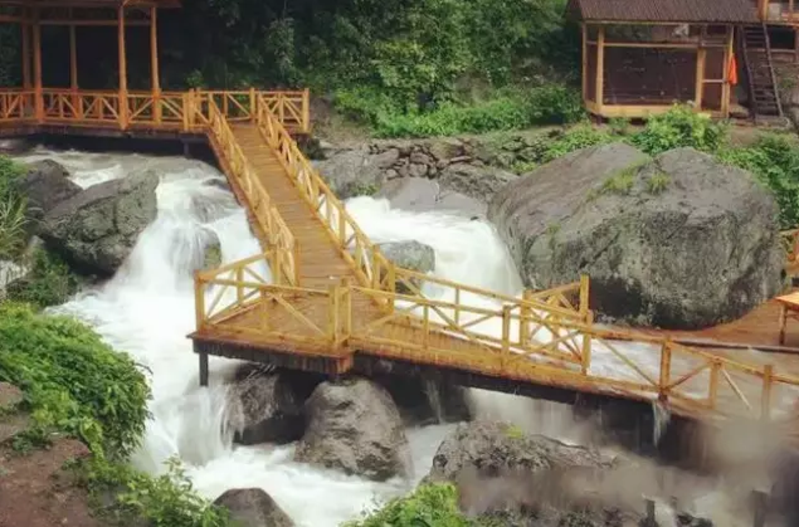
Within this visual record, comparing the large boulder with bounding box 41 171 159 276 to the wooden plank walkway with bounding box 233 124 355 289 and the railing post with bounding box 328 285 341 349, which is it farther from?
the railing post with bounding box 328 285 341 349

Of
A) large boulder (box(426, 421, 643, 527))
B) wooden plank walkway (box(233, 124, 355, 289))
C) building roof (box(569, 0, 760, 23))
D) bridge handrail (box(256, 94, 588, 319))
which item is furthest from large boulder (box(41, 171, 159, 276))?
building roof (box(569, 0, 760, 23))

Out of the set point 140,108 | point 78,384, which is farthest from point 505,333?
point 140,108

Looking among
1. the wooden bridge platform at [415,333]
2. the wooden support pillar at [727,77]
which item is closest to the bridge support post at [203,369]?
the wooden bridge platform at [415,333]

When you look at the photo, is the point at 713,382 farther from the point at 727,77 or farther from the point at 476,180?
the point at 727,77

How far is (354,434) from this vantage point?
14422 mm

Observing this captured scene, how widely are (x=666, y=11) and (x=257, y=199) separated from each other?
11946 mm

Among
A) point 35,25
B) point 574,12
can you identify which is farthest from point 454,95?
point 35,25

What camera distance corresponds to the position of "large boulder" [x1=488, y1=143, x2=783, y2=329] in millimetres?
18156

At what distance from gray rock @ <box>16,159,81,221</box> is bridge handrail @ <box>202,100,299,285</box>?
302 cm

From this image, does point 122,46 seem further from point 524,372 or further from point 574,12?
point 524,372

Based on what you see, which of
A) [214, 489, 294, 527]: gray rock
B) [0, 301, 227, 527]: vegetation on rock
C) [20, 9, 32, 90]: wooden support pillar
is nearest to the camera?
[0, 301, 227, 527]: vegetation on rock

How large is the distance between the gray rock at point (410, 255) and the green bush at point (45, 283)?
217 inches

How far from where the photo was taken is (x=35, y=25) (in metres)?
25.3

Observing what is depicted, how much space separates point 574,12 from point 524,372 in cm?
1537
